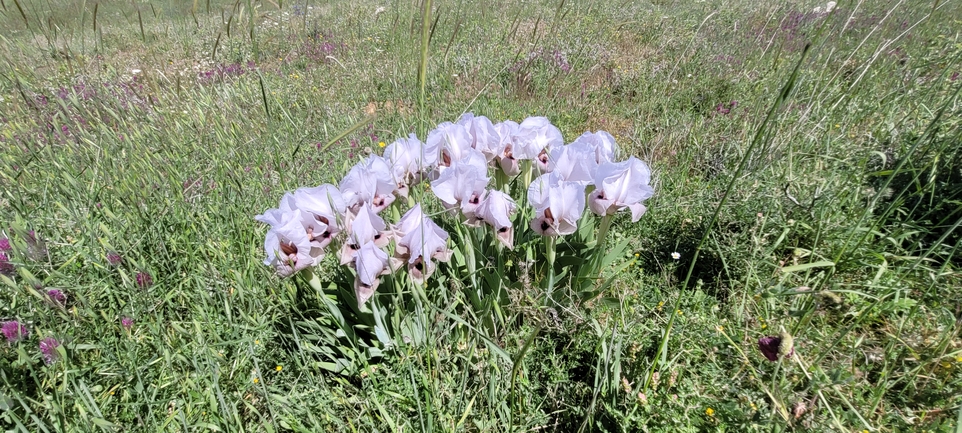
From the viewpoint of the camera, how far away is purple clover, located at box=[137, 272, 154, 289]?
1.72 m

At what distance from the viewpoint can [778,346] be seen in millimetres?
1070

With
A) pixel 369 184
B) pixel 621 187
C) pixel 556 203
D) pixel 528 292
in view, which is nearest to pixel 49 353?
pixel 369 184

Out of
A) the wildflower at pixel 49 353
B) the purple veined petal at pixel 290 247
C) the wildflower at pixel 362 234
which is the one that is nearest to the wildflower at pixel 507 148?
the wildflower at pixel 362 234

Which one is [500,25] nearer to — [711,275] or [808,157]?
Result: [808,157]

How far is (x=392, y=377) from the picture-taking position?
1.48m

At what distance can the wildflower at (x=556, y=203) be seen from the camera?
1.41 metres

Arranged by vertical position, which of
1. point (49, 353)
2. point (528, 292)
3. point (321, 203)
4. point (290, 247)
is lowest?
point (49, 353)

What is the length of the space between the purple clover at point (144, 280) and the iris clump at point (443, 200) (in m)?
0.77

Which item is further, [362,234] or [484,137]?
[484,137]

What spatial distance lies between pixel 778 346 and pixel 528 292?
2.59 feet

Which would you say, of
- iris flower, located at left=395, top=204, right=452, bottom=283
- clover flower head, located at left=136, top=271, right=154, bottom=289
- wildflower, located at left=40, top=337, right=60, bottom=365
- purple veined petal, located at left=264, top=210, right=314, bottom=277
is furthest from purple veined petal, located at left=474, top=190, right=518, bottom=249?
wildflower, located at left=40, top=337, right=60, bottom=365

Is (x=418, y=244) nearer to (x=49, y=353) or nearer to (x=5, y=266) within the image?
(x=49, y=353)

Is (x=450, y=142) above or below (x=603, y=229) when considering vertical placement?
above

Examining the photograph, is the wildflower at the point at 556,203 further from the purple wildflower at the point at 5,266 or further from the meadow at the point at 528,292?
the purple wildflower at the point at 5,266
